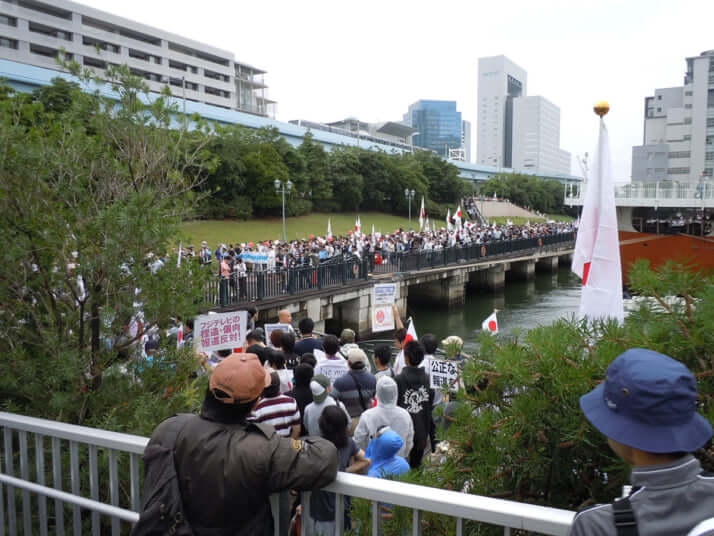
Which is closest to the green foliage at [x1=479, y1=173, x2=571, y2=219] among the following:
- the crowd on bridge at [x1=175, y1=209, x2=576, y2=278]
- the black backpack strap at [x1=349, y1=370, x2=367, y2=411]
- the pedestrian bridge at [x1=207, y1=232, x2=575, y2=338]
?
the pedestrian bridge at [x1=207, y1=232, x2=575, y2=338]

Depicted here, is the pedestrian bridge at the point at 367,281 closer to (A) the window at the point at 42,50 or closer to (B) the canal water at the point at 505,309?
(B) the canal water at the point at 505,309

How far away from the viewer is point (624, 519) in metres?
1.47

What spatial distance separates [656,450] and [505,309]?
107 ft

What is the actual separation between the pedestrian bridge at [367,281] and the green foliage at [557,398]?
716 cm

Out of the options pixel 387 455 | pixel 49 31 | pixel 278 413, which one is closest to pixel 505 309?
pixel 278 413

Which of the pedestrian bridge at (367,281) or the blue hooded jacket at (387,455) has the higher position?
the blue hooded jacket at (387,455)

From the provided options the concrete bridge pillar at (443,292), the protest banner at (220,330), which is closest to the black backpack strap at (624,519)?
the protest banner at (220,330)

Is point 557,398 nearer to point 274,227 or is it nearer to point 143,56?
point 274,227

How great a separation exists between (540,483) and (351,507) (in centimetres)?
83

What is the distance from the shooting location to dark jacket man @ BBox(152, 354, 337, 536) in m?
2.20

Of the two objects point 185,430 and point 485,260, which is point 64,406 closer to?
point 185,430

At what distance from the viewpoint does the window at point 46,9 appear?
57.2 m

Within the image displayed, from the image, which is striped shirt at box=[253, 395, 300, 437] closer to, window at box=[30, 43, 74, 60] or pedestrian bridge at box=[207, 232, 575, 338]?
pedestrian bridge at box=[207, 232, 575, 338]

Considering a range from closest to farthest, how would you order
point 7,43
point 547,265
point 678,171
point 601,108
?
point 601,108 → point 547,265 → point 7,43 → point 678,171
